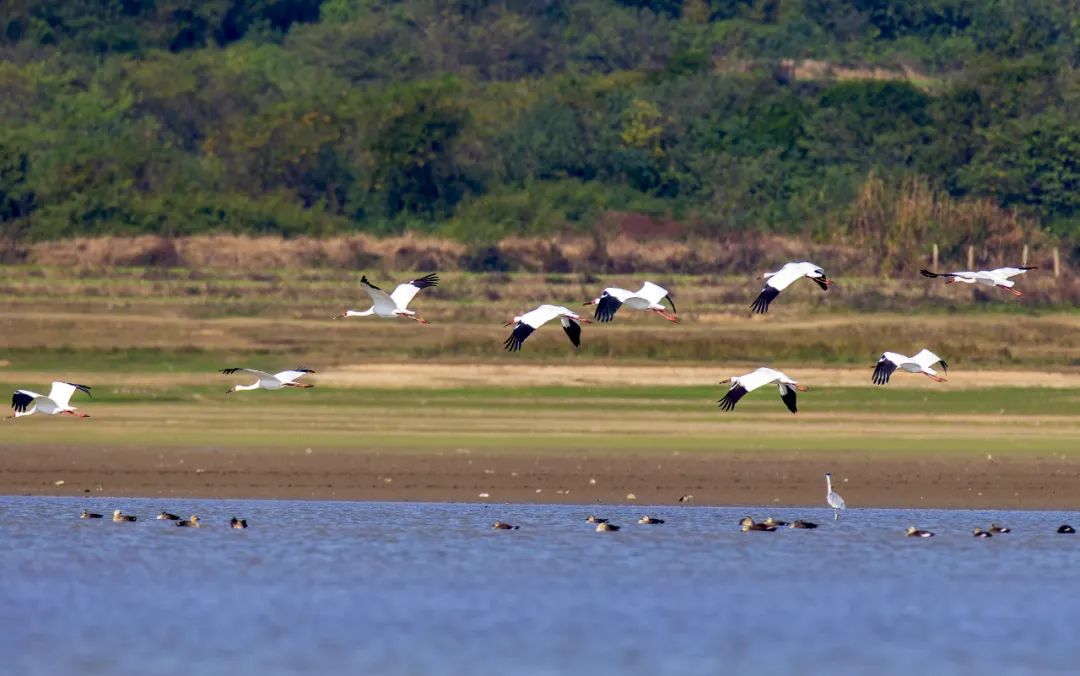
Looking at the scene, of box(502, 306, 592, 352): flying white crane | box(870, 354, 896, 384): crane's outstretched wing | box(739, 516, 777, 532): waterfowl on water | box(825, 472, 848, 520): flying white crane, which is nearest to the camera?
box(502, 306, 592, 352): flying white crane

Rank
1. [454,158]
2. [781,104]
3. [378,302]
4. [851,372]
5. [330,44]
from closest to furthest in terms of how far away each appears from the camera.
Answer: [378,302] → [851,372] → [454,158] → [781,104] → [330,44]

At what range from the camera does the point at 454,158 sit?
4538 centimetres

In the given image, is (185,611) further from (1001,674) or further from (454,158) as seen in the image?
(454,158)

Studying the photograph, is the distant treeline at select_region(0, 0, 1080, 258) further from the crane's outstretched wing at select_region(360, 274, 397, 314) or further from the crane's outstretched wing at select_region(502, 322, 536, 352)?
the crane's outstretched wing at select_region(502, 322, 536, 352)

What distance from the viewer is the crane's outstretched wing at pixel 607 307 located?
16266mm

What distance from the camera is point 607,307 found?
16.5 metres

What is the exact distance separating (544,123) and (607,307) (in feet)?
102

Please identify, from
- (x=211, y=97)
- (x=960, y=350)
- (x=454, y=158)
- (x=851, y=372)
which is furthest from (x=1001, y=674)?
(x=211, y=97)

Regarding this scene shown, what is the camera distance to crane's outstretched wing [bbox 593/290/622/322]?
16266 millimetres

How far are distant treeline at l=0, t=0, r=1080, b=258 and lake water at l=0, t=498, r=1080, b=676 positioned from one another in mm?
21177

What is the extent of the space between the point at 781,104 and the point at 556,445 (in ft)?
→ 92.9

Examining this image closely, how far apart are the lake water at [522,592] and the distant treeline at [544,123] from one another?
69.5 ft

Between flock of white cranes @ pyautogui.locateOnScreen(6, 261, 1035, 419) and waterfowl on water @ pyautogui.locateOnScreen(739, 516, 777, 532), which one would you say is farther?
waterfowl on water @ pyautogui.locateOnScreen(739, 516, 777, 532)

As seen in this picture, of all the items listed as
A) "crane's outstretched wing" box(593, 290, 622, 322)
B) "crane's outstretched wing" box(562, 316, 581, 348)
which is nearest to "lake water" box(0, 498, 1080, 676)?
"crane's outstretched wing" box(562, 316, 581, 348)
